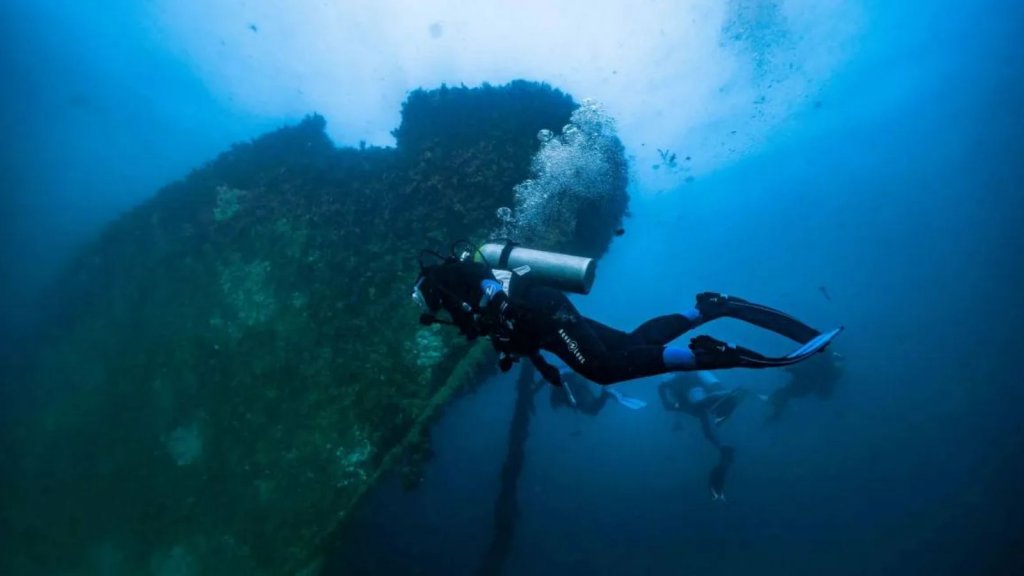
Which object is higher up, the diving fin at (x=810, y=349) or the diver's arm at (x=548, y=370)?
the diving fin at (x=810, y=349)

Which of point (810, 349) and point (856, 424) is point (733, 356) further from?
point (856, 424)

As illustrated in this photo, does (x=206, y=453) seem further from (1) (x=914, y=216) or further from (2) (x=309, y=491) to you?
(1) (x=914, y=216)

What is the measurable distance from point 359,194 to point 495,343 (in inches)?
274

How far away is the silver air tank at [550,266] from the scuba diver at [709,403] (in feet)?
38.3

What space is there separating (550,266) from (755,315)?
83.0 inches

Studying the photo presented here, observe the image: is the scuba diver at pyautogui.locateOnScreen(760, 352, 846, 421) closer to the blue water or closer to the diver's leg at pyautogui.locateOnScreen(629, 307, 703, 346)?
the blue water

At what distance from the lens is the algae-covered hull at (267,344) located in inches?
298

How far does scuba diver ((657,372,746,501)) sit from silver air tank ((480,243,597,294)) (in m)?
11.7

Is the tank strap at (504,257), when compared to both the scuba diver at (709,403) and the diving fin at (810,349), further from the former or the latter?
the scuba diver at (709,403)

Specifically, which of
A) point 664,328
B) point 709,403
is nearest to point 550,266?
point 664,328

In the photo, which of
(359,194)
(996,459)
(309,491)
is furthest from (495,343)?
(996,459)

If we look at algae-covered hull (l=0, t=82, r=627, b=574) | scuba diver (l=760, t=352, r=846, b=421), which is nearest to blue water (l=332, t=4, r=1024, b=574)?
algae-covered hull (l=0, t=82, r=627, b=574)

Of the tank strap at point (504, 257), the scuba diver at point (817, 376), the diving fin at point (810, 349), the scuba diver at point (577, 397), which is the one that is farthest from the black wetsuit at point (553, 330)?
the scuba diver at point (817, 376)

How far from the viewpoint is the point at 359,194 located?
366 inches
